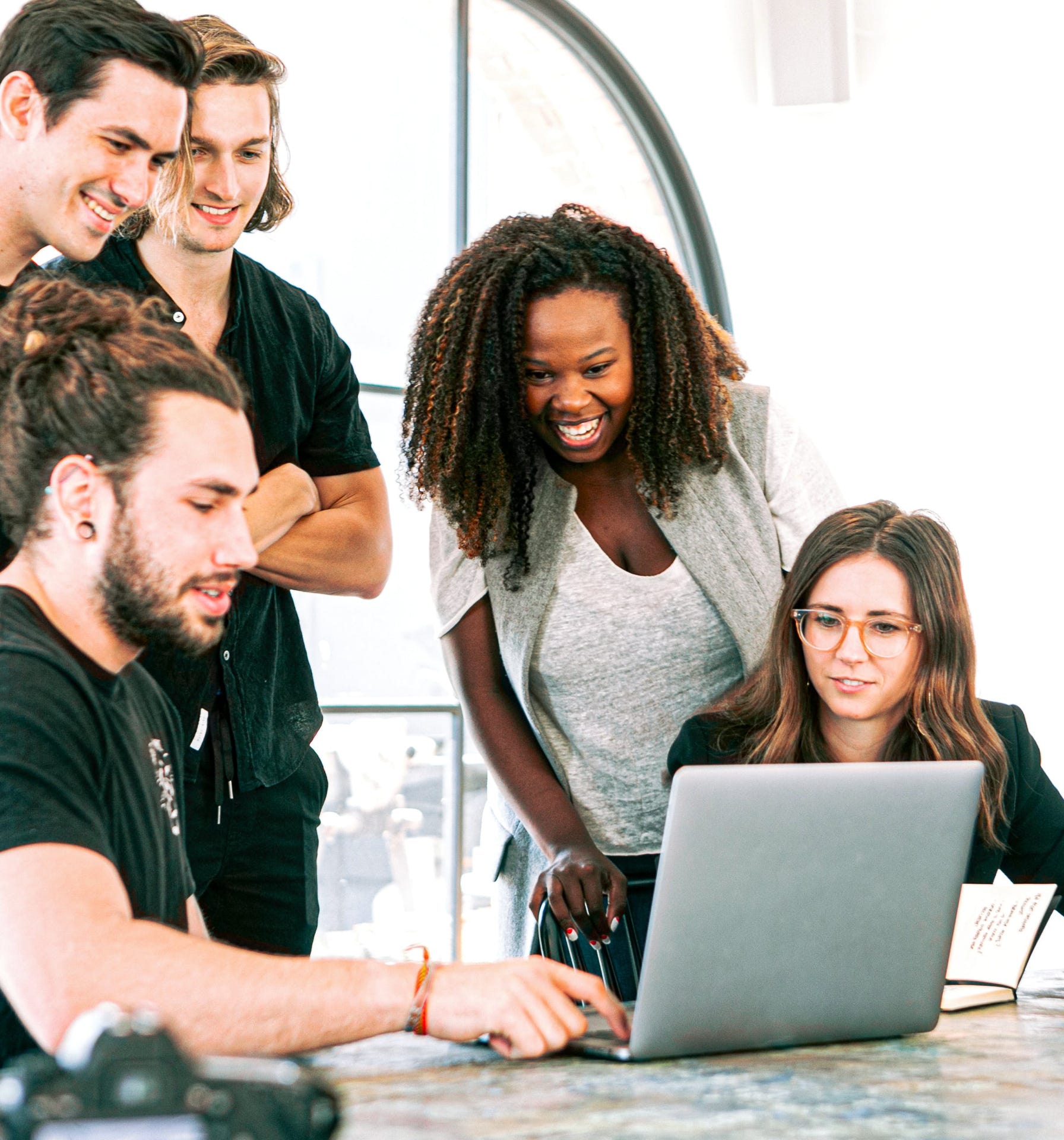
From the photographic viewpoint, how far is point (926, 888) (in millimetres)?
1301

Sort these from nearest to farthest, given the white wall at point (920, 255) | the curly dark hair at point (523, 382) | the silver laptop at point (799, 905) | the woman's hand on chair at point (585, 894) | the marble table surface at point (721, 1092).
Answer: the marble table surface at point (721, 1092) < the silver laptop at point (799, 905) < the woman's hand on chair at point (585, 894) < the curly dark hair at point (523, 382) < the white wall at point (920, 255)

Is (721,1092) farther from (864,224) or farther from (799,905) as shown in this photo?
(864,224)

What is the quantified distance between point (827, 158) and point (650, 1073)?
3567mm

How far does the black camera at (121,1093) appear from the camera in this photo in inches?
26.1

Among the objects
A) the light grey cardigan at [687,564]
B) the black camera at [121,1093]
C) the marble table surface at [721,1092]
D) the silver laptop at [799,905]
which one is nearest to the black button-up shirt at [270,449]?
the light grey cardigan at [687,564]

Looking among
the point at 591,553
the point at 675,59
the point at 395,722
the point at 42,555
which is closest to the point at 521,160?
the point at 675,59

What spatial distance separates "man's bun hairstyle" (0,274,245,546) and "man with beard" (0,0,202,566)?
309 millimetres

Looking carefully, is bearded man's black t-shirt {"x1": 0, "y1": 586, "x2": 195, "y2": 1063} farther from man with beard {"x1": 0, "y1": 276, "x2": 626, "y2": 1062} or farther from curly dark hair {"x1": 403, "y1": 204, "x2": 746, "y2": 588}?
curly dark hair {"x1": 403, "y1": 204, "x2": 746, "y2": 588}

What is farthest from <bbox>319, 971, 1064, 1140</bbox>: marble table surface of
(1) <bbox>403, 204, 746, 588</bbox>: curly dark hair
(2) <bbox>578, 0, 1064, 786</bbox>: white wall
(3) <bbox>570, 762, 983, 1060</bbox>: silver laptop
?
(2) <bbox>578, 0, 1064, 786</bbox>: white wall

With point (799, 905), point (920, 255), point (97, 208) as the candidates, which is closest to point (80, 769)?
point (799, 905)

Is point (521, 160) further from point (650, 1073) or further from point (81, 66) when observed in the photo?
point (650, 1073)

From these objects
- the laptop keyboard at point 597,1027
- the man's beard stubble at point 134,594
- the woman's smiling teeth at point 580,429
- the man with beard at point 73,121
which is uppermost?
the man with beard at point 73,121

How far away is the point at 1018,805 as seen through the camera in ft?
6.07

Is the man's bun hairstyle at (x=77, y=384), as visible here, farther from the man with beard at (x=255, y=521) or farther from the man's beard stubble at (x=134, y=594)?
the man with beard at (x=255, y=521)
